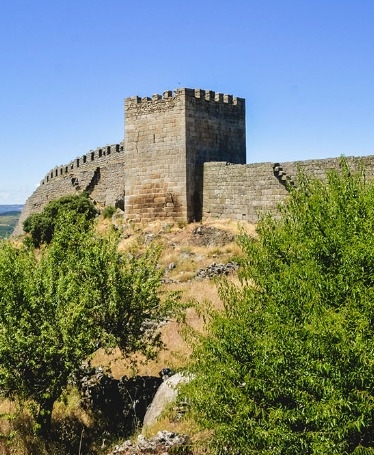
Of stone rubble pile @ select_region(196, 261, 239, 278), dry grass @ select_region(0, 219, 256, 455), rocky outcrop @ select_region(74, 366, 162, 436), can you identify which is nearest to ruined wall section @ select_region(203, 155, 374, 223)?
dry grass @ select_region(0, 219, 256, 455)

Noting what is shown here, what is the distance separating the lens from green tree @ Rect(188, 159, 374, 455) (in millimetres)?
5914

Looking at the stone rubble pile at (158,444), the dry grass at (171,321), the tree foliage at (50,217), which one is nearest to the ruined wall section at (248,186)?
the dry grass at (171,321)

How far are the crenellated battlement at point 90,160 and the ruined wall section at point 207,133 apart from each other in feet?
32.4

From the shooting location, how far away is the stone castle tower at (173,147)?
74.4 ft

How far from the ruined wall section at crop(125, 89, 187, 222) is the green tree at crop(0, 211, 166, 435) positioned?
1088 centimetres

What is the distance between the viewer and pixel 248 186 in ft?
70.5

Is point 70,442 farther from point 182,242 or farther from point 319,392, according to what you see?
point 182,242

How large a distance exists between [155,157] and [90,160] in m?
13.6

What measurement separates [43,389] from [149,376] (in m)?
3.45

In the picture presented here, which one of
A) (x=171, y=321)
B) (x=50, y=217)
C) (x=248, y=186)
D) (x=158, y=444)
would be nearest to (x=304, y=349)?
(x=158, y=444)

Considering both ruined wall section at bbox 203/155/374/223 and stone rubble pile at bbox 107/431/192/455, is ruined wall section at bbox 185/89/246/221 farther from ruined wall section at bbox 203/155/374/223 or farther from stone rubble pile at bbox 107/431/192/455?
stone rubble pile at bbox 107/431/192/455

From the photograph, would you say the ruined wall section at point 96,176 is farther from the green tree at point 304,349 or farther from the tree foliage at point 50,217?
the green tree at point 304,349

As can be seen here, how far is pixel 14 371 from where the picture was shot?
34.3ft

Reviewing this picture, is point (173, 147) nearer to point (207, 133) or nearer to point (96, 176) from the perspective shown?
point (207, 133)
